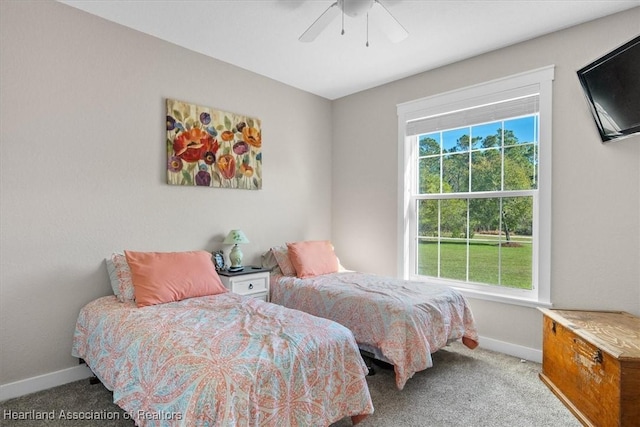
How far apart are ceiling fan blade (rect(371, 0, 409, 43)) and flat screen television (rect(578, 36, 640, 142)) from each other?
130 cm

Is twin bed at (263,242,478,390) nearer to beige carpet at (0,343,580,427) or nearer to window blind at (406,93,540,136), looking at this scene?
beige carpet at (0,343,580,427)

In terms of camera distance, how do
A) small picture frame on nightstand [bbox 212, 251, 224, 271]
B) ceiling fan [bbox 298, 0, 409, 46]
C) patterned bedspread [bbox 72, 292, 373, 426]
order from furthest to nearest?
small picture frame on nightstand [bbox 212, 251, 224, 271] < ceiling fan [bbox 298, 0, 409, 46] < patterned bedspread [bbox 72, 292, 373, 426]

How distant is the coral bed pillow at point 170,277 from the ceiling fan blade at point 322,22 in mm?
1881

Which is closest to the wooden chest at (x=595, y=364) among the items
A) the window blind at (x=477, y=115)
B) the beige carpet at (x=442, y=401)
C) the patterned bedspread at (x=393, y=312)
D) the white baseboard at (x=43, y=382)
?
the beige carpet at (x=442, y=401)

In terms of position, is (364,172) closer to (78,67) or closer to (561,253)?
(561,253)

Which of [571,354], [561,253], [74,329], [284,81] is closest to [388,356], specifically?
[571,354]

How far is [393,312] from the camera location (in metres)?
2.49

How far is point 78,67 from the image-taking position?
262 centimetres

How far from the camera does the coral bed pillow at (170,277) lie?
8.00 feet

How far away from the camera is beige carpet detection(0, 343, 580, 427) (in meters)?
2.07

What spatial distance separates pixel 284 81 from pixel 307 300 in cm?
245

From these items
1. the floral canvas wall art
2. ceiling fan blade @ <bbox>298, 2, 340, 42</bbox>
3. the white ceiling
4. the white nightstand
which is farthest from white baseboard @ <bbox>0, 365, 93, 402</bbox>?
ceiling fan blade @ <bbox>298, 2, 340, 42</bbox>

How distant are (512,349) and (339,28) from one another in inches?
121

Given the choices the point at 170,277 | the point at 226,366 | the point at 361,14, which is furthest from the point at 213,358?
the point at 361,14
